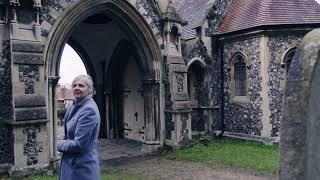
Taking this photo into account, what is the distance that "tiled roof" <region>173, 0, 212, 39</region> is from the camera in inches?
630

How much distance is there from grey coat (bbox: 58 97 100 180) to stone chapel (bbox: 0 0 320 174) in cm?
536

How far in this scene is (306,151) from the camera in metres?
2.06

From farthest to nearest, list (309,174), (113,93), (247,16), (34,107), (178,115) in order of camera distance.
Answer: (113,93), (247,16), (178,115), (34,107), (309,174)

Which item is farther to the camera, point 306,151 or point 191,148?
point 191,148

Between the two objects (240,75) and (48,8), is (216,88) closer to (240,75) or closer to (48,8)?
(240,75)

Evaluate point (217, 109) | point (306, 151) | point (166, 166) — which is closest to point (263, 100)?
point (217, 109)

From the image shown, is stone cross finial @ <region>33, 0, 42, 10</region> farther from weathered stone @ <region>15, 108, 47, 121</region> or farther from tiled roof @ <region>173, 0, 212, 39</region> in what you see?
tiled roof @ <region>173, 0, 212, 39</region>

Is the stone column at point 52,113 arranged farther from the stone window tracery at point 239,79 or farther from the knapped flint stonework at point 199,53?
the stone window tracery at point 239,79

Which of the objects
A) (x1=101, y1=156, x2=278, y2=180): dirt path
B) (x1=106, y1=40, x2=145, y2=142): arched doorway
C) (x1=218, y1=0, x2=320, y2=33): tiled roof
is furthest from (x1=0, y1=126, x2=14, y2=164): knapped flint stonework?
(x1=218, y1=0, x2=320, y2=33): tiled roof

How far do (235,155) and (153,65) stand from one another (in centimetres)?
394

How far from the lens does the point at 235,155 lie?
11.6 m

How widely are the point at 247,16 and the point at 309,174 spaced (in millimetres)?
13640

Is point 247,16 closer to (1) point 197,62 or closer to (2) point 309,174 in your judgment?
(1) point 197,62

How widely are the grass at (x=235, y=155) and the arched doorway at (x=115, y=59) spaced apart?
1.34 meters
